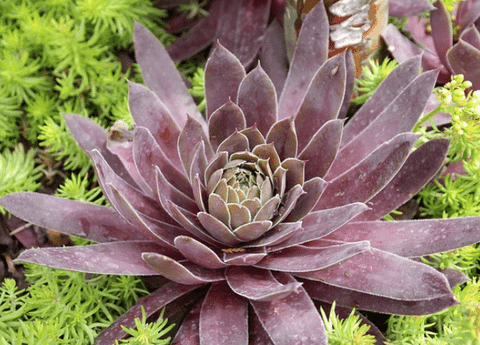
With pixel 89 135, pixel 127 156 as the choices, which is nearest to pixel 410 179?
pixel 127 156

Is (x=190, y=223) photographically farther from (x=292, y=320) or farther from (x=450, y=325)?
(x=450, y=325)

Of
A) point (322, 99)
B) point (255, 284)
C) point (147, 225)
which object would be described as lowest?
point (255, 284)

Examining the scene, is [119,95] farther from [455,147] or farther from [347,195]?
[455,147]

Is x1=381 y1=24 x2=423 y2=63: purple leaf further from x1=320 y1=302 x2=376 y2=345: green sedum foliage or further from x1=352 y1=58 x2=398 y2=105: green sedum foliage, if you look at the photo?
x1=320 y1=302 x2=376 y2=345: green sedum foliage

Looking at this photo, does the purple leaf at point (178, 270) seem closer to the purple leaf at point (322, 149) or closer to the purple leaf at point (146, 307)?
the purple leaf at point (146, 307)

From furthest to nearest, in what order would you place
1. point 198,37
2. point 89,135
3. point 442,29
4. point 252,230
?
point 198,37
point 442,29
point 89,135
point 252,230

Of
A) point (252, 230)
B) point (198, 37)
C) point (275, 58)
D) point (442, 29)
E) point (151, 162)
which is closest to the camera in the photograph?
point (252, 230)
